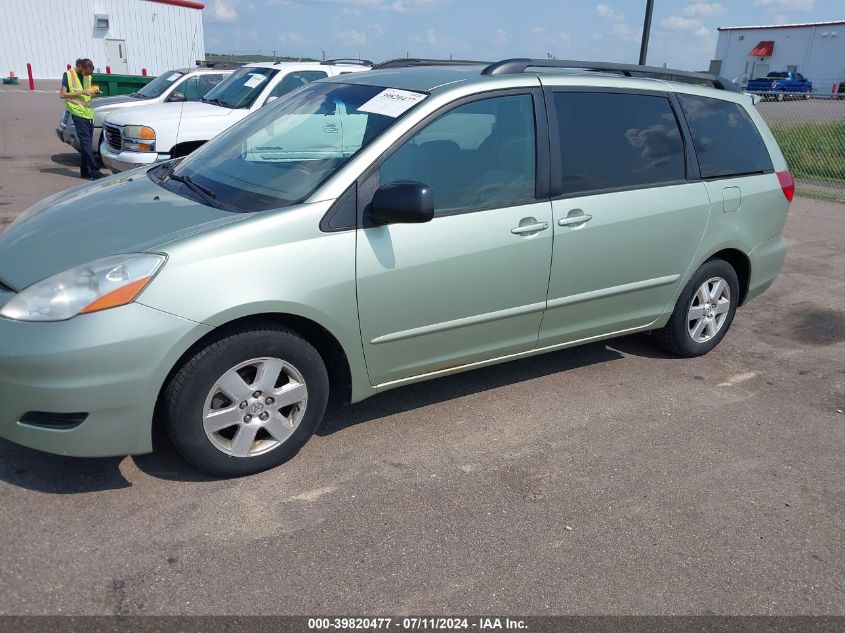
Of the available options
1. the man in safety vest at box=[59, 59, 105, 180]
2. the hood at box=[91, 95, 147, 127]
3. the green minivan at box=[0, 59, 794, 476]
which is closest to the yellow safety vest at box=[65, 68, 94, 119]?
the man in safety vest at box=[59, 59, 105, 180]

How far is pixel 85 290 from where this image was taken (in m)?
2.96

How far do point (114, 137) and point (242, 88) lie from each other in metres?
1.77

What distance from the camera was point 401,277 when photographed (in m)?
3.53

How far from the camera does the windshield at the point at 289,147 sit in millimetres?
3584

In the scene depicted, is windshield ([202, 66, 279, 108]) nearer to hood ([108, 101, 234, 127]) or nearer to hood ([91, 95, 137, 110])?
hood ([108, 101, 234, 127])

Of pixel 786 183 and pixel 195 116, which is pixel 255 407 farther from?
pixel 195 116

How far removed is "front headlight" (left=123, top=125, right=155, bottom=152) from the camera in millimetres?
8891

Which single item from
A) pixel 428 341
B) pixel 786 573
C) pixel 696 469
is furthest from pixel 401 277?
pixel 786 573

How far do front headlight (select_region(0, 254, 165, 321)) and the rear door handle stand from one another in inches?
82.2

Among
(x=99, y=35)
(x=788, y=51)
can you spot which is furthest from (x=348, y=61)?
(x=788, y=51)

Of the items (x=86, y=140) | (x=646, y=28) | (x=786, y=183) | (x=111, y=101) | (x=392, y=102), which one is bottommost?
(x=86, y=140)

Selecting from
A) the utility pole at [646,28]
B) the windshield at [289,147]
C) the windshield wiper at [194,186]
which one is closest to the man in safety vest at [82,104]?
the windshield at [289,147]

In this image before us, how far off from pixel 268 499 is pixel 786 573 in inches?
85.5

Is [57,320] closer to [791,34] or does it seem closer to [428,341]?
[428,341]
